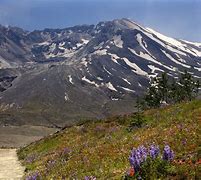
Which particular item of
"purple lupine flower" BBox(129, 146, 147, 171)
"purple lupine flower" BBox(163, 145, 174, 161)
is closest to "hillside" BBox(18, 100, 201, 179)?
"purple lupine flower" BBox(163, 145, 174, 161)

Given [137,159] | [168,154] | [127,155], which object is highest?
[168,154]

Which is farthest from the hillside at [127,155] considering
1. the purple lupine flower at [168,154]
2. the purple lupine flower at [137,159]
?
the purple lupine flower at [137,159]

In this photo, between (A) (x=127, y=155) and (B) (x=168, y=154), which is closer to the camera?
(B) (x=168, y=154)

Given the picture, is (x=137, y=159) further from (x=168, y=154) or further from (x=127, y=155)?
(x=127, y=155)

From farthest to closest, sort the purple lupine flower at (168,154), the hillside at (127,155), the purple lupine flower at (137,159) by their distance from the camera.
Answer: the hillside at (127,155) < the purple lupine flower at (168,154) < the purple lupine flower at (137,159)

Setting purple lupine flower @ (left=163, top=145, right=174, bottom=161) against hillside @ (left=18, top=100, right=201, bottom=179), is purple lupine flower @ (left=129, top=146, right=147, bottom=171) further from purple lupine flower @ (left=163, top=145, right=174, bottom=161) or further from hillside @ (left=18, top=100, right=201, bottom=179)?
hillside @ (left=18, top=100, right=201, bottom=179)

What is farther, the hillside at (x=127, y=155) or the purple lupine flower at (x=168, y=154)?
the hillside at (x=127, y=155)

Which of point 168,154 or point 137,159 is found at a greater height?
point 168,154

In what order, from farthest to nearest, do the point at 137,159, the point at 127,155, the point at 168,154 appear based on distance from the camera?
the point at 127,155 < the point at 168,154 < the point at 137,159

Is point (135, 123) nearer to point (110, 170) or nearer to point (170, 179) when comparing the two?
point (110, 170)

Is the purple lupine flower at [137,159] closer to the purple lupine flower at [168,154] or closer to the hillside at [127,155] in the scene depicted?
the purple lupine flower at [168,154]

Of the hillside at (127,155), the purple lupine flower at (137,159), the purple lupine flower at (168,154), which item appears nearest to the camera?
the purple lupine flower at (137,159)

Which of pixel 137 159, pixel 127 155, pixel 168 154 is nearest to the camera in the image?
pixel 137 159

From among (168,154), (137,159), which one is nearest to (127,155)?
(168,154)
